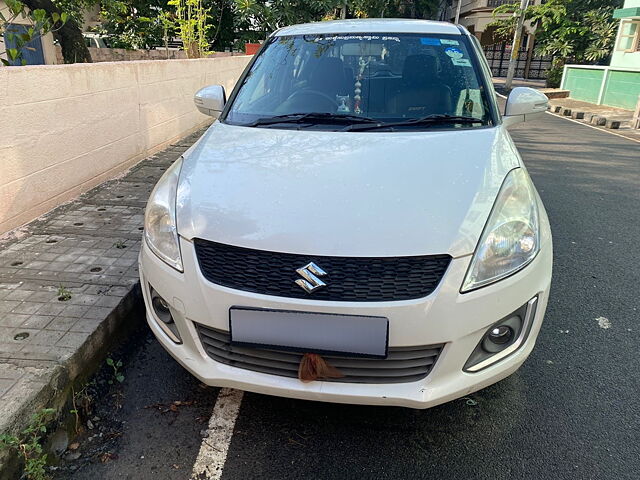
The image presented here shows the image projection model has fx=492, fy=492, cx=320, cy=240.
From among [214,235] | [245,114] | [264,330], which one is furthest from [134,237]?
[264,330]

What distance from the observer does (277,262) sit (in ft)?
6.17

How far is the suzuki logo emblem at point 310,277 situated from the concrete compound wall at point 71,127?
306 centimetres

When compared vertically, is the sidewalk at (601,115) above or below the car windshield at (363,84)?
below

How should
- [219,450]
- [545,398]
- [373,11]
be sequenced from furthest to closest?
1. [373,11]
2. [545,398]
3. [219,450]

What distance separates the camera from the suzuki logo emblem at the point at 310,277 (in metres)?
Result: 1.82

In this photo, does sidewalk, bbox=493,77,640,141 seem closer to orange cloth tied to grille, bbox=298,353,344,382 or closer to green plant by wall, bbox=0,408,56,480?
orange cloth tied to grille, bbox=298,353,344,382

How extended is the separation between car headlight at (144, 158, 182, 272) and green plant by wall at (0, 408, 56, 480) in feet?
2.64

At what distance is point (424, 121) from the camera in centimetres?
281

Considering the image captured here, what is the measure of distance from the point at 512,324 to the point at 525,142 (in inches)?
333

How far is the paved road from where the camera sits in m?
2.01

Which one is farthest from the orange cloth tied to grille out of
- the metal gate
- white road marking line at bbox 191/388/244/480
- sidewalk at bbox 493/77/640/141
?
the metal gate

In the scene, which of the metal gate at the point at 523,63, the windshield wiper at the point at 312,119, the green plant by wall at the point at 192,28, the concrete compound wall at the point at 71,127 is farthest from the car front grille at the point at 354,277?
the metal gate at the point at 523,63

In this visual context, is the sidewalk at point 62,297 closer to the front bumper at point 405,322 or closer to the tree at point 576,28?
the front bumper at point 405,322

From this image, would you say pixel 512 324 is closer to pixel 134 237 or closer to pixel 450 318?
pixel 450 318
